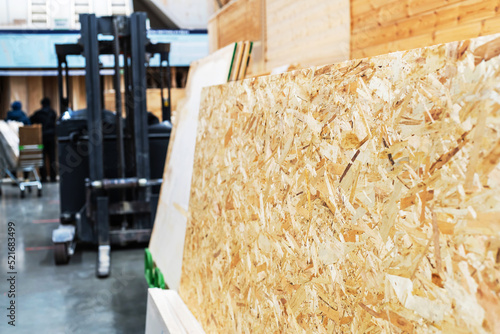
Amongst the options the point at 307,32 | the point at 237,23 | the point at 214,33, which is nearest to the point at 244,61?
the point at 307,32

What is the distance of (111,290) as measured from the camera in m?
3.97

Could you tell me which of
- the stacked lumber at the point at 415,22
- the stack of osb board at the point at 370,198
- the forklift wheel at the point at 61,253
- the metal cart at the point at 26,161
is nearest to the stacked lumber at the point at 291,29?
the stacked lumber at the point at 415,22

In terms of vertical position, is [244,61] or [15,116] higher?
[244,61]

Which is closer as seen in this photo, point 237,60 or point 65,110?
point 237,60

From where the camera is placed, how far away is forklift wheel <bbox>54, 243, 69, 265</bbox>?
183 inches

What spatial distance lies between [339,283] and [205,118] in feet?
4.43

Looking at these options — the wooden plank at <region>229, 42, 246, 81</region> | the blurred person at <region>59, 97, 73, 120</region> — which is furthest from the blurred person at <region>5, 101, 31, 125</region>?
the wooden plank at <region>229, 42, 246, 81</region>

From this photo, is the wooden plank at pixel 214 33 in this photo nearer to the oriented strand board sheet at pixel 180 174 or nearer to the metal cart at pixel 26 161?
the oriented strand board sheet at pixel 180 174

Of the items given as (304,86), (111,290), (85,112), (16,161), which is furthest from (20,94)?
(304,86)

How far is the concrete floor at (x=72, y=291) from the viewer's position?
10.8 ft

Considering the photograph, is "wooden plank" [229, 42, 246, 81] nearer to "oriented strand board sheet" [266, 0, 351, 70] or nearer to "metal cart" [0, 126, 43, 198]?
"oriented strand board sheet" [266, 0, 351, 70]

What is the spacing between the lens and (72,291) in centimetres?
397

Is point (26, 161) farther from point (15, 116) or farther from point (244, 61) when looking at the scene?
point (244, 61)

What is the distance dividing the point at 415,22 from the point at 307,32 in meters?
0.96
